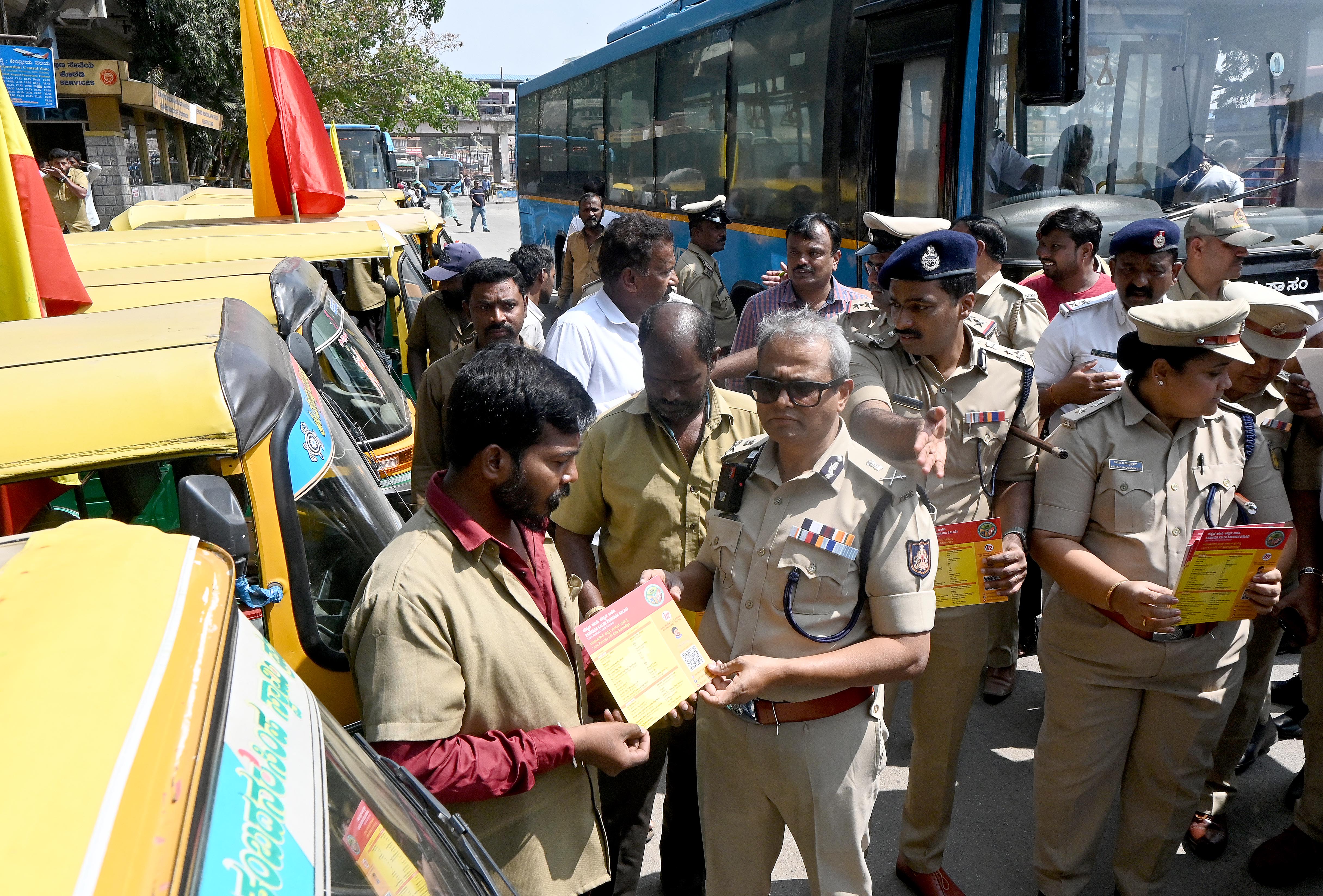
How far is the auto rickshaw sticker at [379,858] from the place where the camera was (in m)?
1.34

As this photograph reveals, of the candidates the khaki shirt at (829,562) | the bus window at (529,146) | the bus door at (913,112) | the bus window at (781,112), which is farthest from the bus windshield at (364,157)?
the khaki shirt at (829,562)

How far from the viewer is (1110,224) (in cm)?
562

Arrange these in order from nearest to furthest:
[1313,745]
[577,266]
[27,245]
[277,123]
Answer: [1313,745] < [27,245] < [277,123] < [577,266]

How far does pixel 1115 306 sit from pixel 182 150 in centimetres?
3430

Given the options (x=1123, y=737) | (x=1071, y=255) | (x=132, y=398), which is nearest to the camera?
(x=132, y=398)

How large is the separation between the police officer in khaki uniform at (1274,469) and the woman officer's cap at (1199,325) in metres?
0.36

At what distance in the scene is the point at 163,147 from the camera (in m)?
Result: 28.9

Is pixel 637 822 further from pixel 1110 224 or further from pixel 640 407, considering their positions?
pixel 1110 224

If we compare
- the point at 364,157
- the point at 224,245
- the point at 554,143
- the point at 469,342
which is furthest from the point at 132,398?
the point at 364,157

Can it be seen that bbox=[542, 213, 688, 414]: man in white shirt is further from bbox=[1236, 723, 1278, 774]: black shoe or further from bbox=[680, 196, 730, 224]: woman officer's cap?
bbox=[1236, 723, 1278, 774]: black shoe

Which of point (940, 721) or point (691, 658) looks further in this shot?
point (940, 721)

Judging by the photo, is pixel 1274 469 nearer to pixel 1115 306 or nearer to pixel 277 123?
pixel 1115 306

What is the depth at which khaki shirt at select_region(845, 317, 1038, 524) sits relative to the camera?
10.2ft

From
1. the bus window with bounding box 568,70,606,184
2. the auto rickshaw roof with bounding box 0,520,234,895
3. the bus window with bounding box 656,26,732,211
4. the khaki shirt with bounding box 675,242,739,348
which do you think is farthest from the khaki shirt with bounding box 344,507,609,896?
the bus window with bounding box 568,70,606,184
